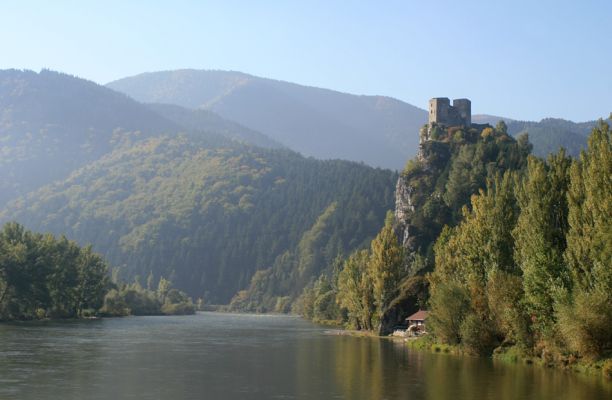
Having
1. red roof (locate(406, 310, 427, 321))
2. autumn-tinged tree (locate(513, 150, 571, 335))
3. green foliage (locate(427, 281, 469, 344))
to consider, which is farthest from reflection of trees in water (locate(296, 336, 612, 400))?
red roof (locate(406, 310, 427, 321))

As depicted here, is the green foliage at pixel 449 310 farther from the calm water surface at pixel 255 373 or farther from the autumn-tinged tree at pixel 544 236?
the autumn-tinged tree at pixel 544 236

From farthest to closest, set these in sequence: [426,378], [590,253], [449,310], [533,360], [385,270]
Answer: [385,270], [449,310], [533,360], [590,253], [426,378]

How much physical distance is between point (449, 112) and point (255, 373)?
5038 inches

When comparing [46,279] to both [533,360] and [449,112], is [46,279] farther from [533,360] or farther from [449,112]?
[533,360]

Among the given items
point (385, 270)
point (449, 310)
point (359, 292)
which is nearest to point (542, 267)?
point (449, 310)

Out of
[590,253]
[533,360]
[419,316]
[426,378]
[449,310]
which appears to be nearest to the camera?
[426,378]

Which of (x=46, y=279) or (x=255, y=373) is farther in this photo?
(x=46, y=279)

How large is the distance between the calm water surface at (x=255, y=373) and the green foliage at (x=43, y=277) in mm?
45435

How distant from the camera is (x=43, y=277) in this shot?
472 ft

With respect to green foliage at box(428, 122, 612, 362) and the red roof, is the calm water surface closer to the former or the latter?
green foliage at box(428, 122, 612, 362)

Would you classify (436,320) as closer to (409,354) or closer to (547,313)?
(409,354)

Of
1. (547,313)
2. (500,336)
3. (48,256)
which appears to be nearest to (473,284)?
(500,336)

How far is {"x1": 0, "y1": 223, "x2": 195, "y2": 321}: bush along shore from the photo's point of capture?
13825cm

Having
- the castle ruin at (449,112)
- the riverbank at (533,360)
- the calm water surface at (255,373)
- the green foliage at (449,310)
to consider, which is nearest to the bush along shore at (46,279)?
the calm water surface at (255,373)
